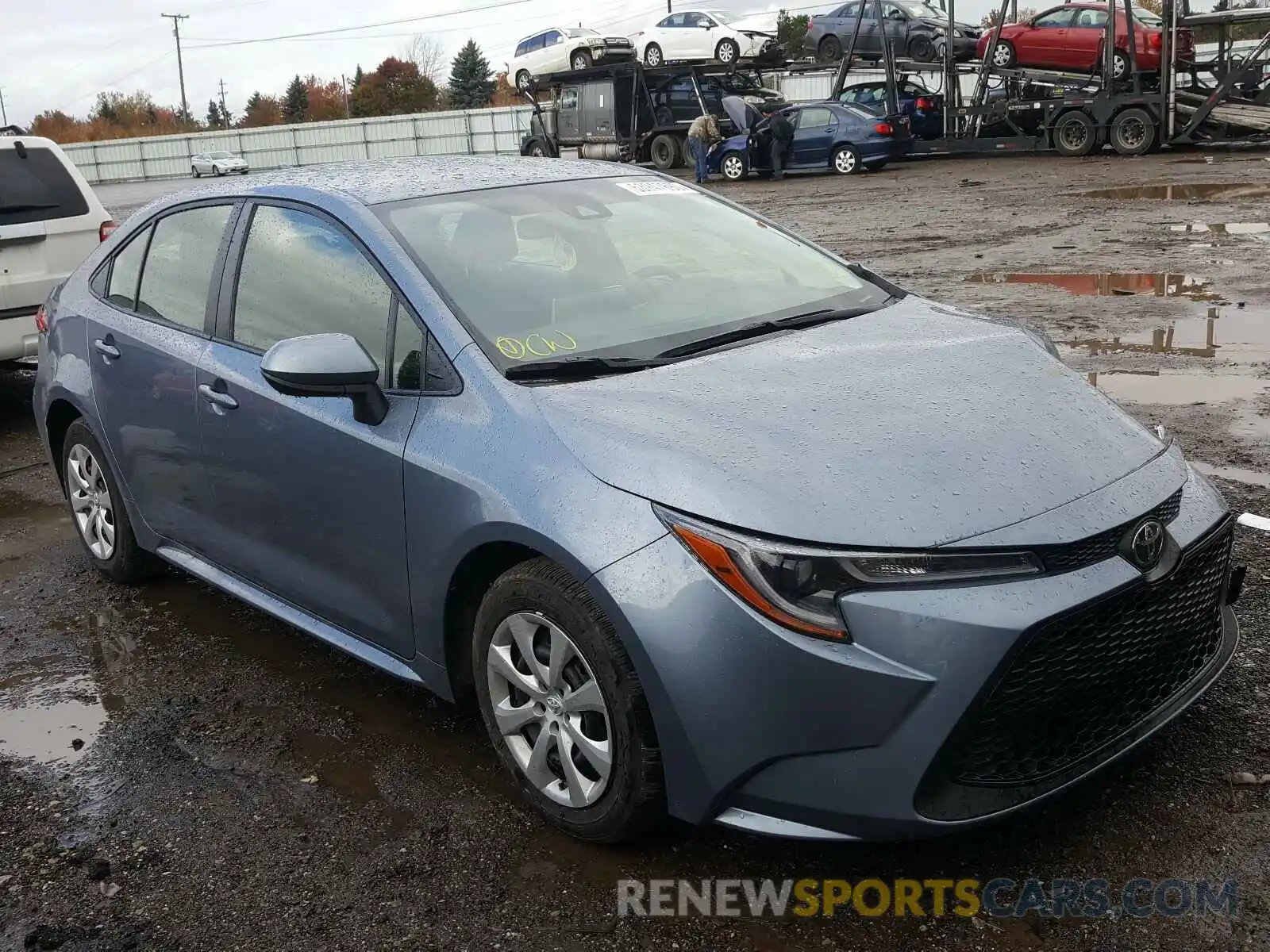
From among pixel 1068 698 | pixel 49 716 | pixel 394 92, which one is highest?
pixel 394 92

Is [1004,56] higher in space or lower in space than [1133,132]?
higher

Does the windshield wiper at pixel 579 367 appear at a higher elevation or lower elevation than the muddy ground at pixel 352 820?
higher

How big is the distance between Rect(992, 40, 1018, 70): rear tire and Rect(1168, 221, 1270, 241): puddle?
12.3 m

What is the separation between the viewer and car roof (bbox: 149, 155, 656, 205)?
387 cm

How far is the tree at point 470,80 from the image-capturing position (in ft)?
337

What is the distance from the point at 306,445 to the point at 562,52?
30.7 meters

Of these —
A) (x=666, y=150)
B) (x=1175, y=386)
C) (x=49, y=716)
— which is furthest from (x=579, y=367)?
(x=666, y=150)

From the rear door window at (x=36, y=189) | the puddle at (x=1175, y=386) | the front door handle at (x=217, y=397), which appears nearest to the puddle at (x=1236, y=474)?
the puddle at (x=1175, y=386)

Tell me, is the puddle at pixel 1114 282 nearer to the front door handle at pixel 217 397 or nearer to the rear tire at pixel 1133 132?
the front door handle at pixel 217 397

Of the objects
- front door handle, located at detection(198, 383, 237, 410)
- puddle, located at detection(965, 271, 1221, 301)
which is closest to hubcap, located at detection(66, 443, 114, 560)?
front door handle, located at detection(198, 383, 237, 410)

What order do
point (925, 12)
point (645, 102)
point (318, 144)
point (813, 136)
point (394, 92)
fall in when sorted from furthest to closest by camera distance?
point (394, 92), point (318, 144), point (645, 102), point (925, 12), point (813, 136)

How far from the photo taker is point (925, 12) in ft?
89.6

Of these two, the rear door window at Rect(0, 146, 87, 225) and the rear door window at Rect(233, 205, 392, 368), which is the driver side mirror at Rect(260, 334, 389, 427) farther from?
the rear door window at Rect(0, 146, 87, 225)

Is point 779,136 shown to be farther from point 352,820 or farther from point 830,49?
point 352,820
